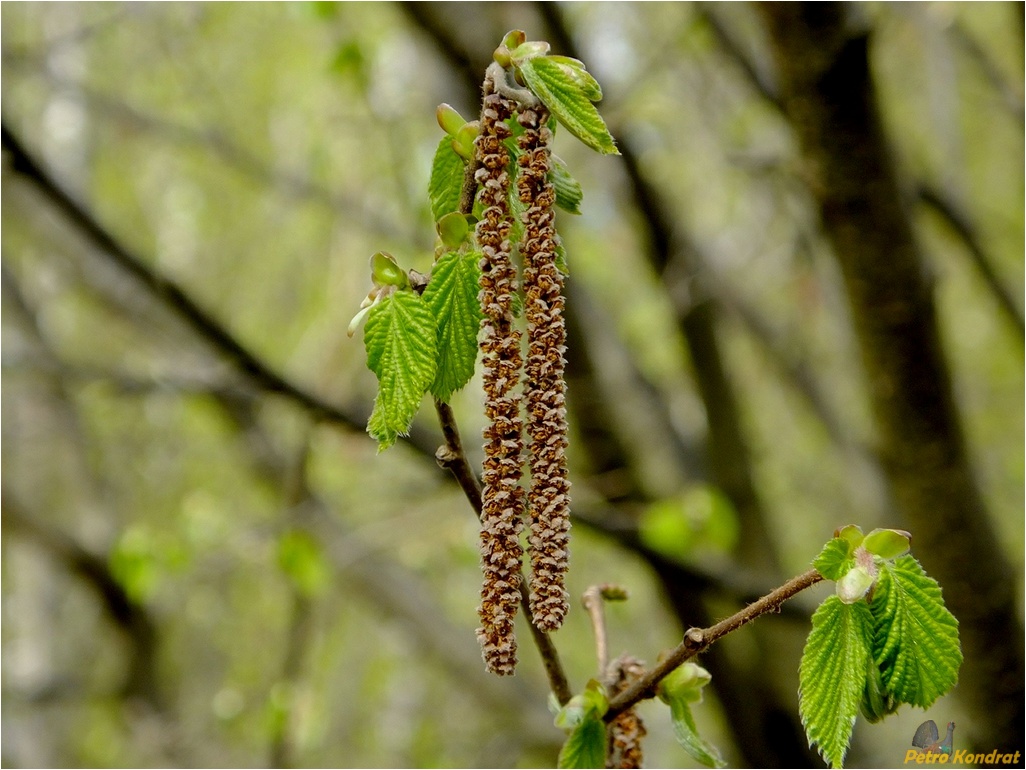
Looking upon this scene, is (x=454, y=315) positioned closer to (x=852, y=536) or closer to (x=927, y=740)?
(x=852, y=536)

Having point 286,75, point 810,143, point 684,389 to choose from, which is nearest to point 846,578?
point 810,143

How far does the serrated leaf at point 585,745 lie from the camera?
833 mm

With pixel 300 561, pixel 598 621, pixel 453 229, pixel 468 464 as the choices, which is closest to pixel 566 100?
pixel 453 229

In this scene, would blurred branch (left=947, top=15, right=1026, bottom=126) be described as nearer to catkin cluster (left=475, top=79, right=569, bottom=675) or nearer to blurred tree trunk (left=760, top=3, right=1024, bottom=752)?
blurred tree trunk (left=760, top=3, right=1024, bottom=752)

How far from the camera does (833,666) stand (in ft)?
2.46

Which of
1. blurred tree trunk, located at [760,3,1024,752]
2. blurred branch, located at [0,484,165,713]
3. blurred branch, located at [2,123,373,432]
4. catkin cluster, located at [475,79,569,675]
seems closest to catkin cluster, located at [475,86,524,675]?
catkin cluster, located at [475,79,569,675]

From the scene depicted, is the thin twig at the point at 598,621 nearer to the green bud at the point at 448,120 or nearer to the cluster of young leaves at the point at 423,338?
the cluster of young leaves at the point at 423,338

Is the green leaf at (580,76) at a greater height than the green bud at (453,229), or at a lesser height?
greater

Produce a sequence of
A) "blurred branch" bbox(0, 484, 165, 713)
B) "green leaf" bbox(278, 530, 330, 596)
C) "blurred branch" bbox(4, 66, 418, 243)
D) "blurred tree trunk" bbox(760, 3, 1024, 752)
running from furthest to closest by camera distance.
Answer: "blurred branch" bbox(0, 484, 165, 713) → "blurred branch" bbox(4, 66, 418, 243) → "green leaf" bbox(278, 530, 330, 596) → "blurred tree trunk" bbox(760, 3, 1024, 752)

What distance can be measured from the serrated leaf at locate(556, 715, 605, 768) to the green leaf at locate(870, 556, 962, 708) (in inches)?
9.5

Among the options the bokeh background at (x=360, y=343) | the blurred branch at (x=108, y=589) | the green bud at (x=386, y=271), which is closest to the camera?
the green bud at (x=386, y=271)

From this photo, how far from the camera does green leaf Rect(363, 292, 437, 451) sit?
0.73 m

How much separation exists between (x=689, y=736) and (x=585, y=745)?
9cm

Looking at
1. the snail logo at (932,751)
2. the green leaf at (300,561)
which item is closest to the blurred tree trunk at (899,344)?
the snail logo at (932,751)
